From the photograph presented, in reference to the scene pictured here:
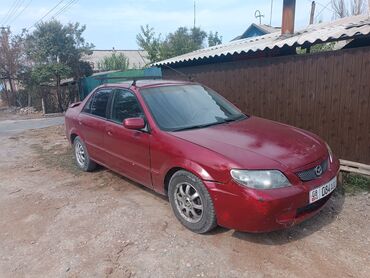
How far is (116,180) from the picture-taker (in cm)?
550

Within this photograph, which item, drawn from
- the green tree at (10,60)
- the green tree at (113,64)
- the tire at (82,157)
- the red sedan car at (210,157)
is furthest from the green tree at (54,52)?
the red sedan car at (210,157)

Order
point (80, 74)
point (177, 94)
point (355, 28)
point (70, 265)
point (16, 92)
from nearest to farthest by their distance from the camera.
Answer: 1. point (70, 265)
2. point (177, 94)
3. point (355, 28)
4. point (80, 74)
5. point (16, 92)

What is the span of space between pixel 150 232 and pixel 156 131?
1150 mm

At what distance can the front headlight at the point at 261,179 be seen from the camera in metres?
3.10

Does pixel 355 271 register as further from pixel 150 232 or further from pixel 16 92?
pixel 16 92

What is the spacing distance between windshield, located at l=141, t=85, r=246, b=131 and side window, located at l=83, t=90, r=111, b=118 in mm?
946

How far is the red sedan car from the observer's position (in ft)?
10.3

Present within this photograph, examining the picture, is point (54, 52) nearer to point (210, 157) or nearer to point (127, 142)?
point (127, 142)

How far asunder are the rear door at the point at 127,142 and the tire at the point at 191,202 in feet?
1.80

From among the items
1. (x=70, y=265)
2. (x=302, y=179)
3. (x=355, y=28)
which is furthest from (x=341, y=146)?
(x=70, y=265)

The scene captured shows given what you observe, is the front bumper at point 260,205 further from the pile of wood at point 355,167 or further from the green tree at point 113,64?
the green tree at point 113,64

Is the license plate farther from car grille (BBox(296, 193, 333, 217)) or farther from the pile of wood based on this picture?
the pile of wood

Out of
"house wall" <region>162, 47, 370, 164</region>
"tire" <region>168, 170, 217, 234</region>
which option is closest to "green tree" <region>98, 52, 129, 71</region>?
"house wall" <region>162, 47, 370, 164</region>

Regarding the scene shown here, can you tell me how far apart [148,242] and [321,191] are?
184cm
